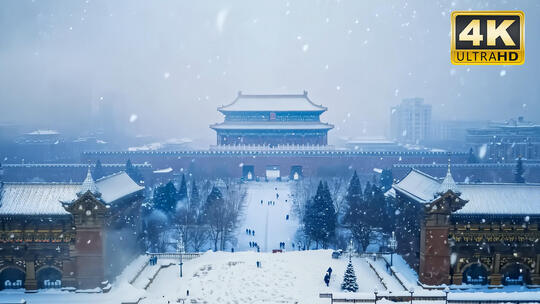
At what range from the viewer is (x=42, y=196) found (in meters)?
21.2

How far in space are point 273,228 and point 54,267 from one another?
1631 centimetres

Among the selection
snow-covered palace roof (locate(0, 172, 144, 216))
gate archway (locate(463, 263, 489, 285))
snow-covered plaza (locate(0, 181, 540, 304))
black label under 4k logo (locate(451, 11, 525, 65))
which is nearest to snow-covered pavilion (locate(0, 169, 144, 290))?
snow-covered palace roof (locate(0, 172, 144, 216))

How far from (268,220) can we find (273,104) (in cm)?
3188

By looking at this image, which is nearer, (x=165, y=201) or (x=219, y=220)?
(x=219, y=220)

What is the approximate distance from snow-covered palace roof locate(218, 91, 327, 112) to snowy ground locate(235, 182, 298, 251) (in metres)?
18.4

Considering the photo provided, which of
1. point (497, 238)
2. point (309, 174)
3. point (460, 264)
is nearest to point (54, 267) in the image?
point (460, 264)

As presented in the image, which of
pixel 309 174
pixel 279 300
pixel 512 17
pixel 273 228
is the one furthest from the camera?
pixel 309 174

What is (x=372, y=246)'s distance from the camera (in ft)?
100

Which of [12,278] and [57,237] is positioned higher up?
[57,237]

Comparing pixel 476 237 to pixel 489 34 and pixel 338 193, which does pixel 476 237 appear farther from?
pixel 338 193

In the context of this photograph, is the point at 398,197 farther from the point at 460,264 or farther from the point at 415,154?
the point at 415,154

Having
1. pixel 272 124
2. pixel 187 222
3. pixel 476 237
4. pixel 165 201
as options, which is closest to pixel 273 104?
pixel 272 124

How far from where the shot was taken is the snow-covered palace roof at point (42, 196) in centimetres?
2031

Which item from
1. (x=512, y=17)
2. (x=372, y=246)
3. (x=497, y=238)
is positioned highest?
(x=512, y=17)
